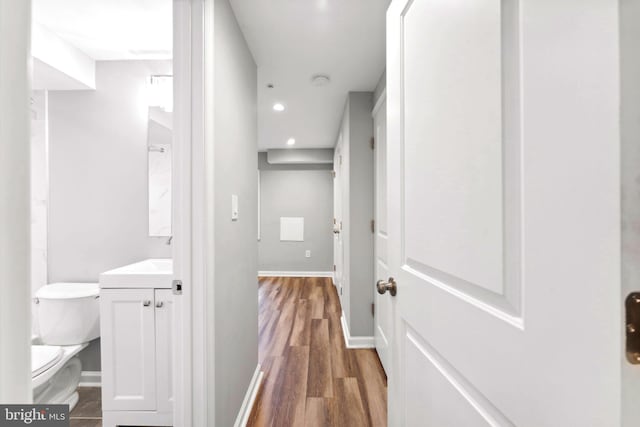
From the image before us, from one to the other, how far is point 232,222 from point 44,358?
1278mm

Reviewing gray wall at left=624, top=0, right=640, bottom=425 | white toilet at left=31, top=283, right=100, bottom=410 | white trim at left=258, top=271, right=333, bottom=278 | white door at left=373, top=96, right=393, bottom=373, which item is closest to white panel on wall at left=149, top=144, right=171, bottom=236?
→ white toilet at left=31, top=283, right=100, bottom=410

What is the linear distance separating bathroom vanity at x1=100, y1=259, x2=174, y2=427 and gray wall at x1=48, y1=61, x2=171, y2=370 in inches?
22.0

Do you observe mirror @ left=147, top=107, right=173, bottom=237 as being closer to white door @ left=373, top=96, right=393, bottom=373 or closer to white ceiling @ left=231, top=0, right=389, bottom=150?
white ceiling @ left=231, top=0, right=389, bottom=150

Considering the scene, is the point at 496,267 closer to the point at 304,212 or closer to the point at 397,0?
the point at 397,0

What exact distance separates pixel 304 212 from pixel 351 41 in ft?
12.5

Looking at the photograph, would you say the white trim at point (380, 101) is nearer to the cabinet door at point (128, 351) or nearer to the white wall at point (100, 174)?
the white wall at point (100, 174)

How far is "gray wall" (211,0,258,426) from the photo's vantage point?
128 cm

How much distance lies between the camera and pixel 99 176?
2.07m

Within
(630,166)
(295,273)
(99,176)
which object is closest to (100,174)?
(99,176)

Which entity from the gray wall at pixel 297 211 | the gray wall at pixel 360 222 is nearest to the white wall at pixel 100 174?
the gray wall at pixel 360 222

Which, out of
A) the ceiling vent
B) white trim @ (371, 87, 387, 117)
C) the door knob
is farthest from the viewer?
the ceiling vent

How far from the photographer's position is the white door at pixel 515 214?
12.7 inches

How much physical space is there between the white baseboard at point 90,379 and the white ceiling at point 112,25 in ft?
7.42

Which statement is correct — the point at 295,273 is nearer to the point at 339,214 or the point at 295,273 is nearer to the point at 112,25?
the point at 339,214
